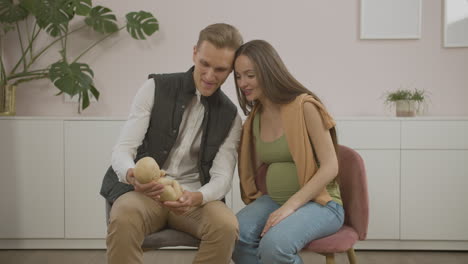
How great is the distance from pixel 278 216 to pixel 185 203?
1.15ft

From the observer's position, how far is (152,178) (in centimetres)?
177

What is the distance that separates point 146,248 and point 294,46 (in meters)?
2.22

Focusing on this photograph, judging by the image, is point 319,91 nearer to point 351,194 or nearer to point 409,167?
point 409,167

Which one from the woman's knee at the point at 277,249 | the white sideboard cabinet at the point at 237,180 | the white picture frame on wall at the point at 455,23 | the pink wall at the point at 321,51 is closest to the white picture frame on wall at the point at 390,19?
the pink wall at the point at 321,51

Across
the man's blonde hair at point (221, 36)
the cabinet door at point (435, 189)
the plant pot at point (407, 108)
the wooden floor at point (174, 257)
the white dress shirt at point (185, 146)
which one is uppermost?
the man's blonde hair at point (221, 36)

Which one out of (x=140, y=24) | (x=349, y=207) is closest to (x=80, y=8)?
(x=140, y=24)

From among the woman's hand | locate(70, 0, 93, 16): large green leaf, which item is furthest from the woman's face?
locate(70, 0, 93, 16): large green leaf

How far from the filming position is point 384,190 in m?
3.35

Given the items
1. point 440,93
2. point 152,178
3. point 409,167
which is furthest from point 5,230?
point 440,93

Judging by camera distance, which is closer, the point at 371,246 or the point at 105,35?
the point at 371,246

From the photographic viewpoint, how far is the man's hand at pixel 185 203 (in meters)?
1.82

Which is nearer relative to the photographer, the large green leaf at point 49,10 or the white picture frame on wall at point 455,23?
the large green leaf at point 49,10

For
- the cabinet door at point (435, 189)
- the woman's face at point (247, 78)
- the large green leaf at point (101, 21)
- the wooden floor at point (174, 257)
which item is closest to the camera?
the woman's face at point (247, 78)

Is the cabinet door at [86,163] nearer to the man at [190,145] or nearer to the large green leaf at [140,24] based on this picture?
the large green leaf at [140,24]
